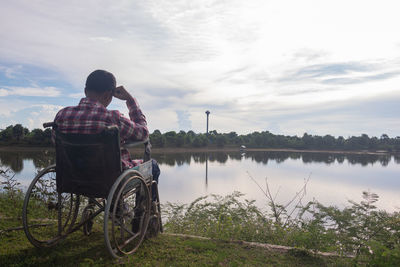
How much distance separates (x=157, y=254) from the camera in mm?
2492

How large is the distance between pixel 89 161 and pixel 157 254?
1157 millimetres

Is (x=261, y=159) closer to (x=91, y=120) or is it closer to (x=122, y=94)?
(x=122, y=94)

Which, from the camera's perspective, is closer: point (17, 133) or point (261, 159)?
point (17, 133)

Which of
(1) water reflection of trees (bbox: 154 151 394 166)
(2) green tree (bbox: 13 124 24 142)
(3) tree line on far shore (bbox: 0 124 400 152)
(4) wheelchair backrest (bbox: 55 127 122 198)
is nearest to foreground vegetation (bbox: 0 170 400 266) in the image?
(4) wheelchair backrest (bbox: 55 127 122 198)

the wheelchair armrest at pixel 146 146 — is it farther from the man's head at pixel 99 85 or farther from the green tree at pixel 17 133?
the green tree at pixel 17 133

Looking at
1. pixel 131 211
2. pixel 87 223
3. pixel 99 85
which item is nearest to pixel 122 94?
pixel 99 85

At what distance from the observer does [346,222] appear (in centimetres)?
372

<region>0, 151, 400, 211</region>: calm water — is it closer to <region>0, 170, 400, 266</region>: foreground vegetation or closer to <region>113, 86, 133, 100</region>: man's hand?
<region>0, 170, 400, 266</region>: foreground vegetation

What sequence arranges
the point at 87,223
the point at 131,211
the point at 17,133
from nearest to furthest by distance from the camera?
the point at 131,211 → the point at 87,223 → the point at 17,133

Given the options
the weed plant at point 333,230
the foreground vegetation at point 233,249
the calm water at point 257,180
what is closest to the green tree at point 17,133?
the calm water at point 257,180

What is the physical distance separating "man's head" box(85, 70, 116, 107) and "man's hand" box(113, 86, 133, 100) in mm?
166

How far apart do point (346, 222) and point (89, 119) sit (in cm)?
379

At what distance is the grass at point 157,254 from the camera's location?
2.20m

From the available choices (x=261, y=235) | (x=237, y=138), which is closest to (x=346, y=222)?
(x=261, y=235)
